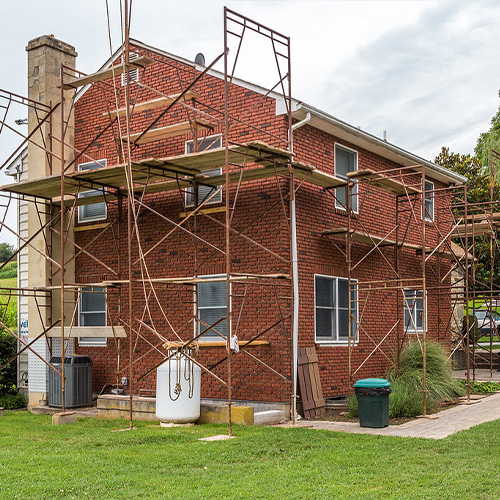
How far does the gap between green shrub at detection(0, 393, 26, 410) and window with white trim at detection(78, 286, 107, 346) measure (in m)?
1.98

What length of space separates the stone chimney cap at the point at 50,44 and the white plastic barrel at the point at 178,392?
8649mm

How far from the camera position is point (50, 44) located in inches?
669

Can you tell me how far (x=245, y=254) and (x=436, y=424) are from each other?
4.82 m

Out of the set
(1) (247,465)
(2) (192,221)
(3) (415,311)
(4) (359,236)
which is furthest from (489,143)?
(1) (247,465)

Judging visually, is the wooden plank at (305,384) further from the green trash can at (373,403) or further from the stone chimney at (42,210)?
the stone chimney at (42,210)

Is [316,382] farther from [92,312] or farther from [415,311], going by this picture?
[415,311]

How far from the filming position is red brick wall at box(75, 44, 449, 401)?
13.9 metres

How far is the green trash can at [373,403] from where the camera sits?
12320 mm

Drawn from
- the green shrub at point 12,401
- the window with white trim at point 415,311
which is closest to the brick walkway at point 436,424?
the window with white trim at point 415,311

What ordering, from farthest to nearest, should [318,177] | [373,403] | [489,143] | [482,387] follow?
1. [489,143]
2. [482,387]
3. [318,177]
4. [373,403]

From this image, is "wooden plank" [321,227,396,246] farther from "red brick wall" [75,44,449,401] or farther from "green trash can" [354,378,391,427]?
"green trash can" [354,378,391,427]

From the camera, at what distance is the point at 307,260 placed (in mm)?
14523

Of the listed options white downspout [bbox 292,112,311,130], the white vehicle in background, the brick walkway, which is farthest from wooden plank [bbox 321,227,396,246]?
the white vehicle in background

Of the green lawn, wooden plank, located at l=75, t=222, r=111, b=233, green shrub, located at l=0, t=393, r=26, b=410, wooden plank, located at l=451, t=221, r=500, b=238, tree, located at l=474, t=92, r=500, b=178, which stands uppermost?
tree, located at l=474, t=92, r=500, b=178
